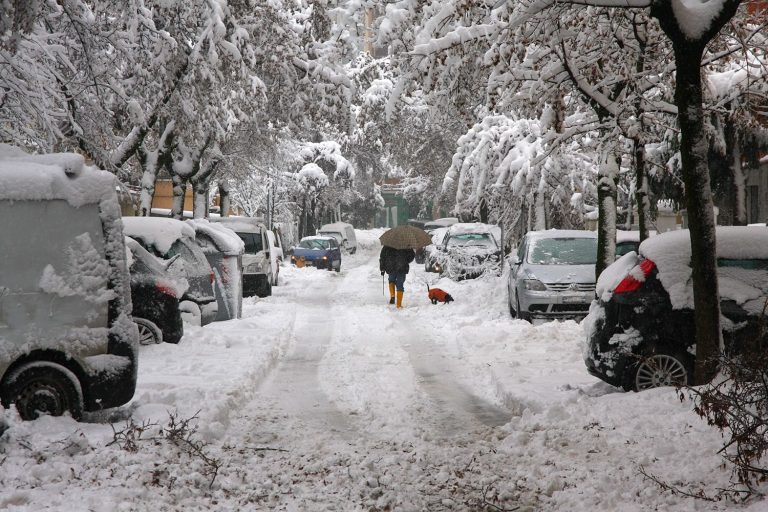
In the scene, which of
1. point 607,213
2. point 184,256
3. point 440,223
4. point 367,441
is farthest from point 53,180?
point 440,223

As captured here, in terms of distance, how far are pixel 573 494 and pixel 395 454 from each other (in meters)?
1.67

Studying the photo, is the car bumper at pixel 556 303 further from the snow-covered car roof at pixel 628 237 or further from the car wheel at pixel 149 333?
the car wheel at pixel 149 333

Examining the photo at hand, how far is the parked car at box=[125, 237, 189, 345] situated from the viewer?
35.7 feet

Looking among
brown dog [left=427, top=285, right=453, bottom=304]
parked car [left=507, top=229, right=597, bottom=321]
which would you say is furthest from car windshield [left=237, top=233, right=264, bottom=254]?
parked car [left=507, top=229, right=597, bottom=321]

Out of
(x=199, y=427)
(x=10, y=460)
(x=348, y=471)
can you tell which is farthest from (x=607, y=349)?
(x=10, y=460)

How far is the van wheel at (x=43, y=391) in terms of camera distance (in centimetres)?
661

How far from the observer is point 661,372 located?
8.04m

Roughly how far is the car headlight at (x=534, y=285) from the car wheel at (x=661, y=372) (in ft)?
23.4

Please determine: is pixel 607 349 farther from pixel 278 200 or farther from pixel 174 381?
pixel 278 200

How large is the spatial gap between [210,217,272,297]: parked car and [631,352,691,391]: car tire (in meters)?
14.6

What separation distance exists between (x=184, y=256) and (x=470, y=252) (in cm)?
1399

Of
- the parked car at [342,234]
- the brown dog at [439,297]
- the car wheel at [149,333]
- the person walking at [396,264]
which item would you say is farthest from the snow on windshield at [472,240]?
the parked car at [342,234]

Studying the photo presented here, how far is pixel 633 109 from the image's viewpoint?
420 inches

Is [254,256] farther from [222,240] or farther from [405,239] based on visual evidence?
[222,240]
